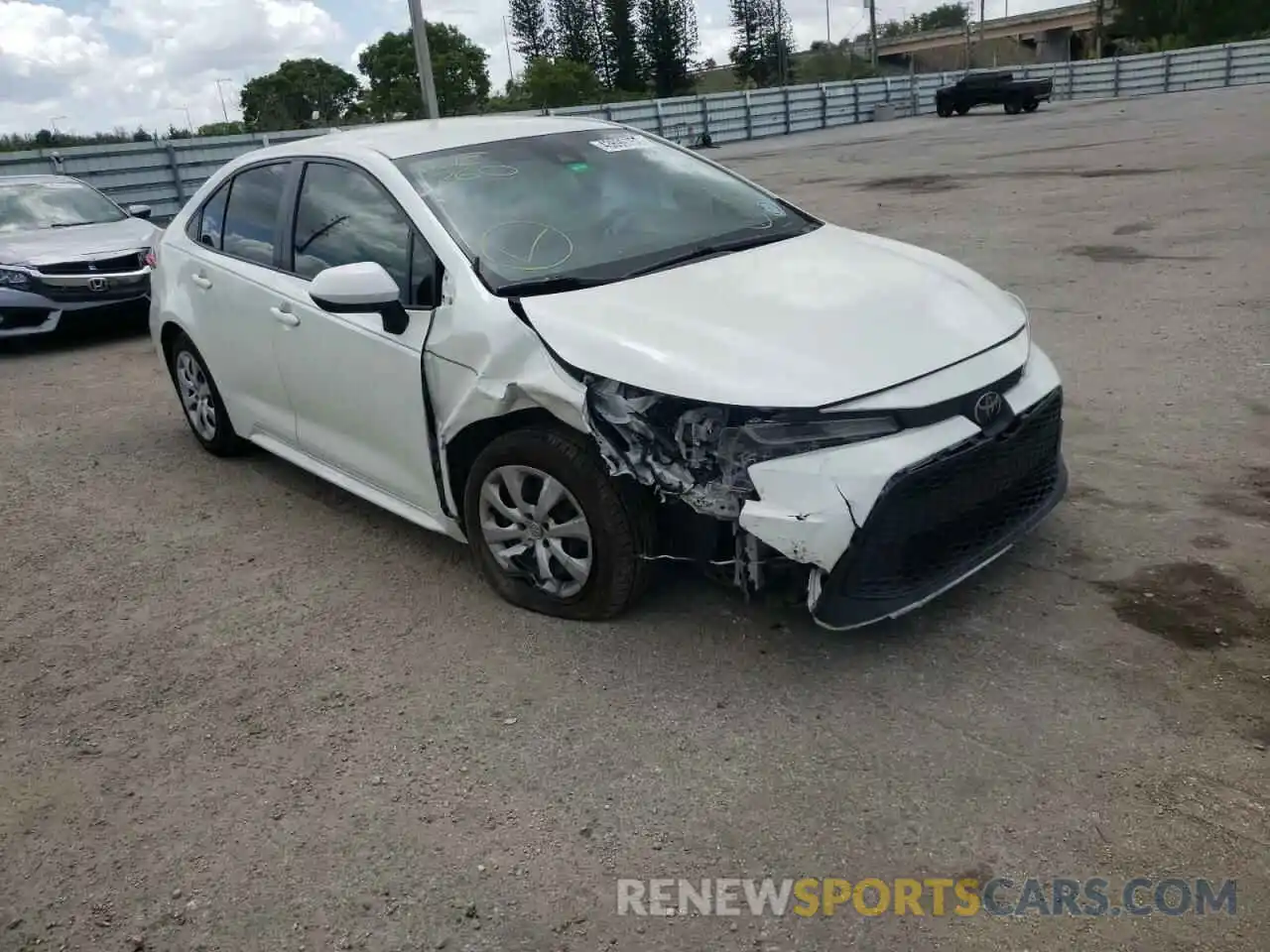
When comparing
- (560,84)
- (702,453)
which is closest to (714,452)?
(702,453)

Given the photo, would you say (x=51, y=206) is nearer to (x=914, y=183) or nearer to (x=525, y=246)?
(x=525, y=246)

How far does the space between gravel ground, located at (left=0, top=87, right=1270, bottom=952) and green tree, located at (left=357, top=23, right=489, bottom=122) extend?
83.9 meters

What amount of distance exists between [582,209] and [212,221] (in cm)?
226

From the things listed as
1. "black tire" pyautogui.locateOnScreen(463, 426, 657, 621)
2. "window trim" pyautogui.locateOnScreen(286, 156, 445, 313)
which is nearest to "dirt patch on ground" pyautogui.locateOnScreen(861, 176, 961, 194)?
"window trim" pyautogui.locateOnScreen(286, 156, 445, 313)

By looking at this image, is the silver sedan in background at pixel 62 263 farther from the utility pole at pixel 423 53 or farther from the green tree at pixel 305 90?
the green tree at pixel 305 90

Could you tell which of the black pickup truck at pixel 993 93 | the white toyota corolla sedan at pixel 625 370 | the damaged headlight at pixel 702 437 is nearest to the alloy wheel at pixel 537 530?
the white toyota corolla sedan at pixel 625 370

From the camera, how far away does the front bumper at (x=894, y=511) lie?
3.07 meters

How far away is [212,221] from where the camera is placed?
213 inches

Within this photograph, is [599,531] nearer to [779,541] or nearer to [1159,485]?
[779,541]

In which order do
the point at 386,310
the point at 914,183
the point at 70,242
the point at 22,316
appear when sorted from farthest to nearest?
the point at 914,183 < the point at 70,242 < the point at 22,316 < the point at 386,310

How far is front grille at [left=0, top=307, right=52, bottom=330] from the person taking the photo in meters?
9.02

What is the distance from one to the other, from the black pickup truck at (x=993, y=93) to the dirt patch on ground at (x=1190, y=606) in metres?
35.4

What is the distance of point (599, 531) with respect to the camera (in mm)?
3510

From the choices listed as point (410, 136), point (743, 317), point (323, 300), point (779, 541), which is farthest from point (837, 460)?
point (410, 136)
